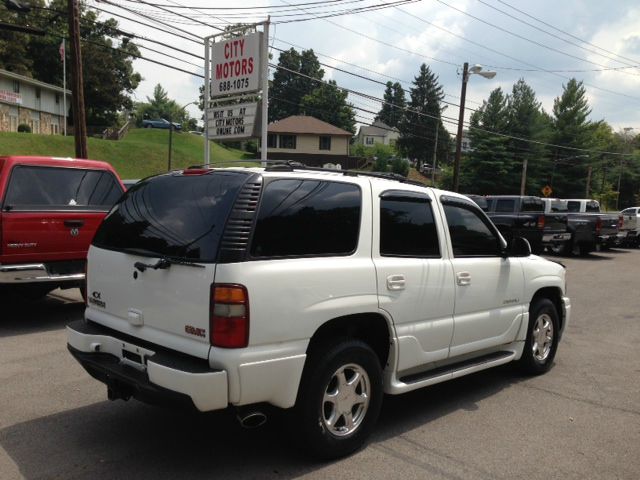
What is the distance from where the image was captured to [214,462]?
11.6 ft

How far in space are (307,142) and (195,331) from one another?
6381 centimetres

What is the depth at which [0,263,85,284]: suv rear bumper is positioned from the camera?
6309 mm

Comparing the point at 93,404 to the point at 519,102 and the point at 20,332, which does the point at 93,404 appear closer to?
the point at 20,332

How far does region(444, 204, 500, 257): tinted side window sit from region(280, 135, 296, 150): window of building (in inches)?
2434

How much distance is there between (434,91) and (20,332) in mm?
106538

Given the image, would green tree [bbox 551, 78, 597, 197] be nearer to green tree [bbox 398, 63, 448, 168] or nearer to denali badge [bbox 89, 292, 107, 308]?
green tree [bbox 398, 63, 448, 168]

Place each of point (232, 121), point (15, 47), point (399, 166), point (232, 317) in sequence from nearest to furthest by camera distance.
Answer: point (232, 317) < point (232, 121) < point (15, 47) < point (399, 166)

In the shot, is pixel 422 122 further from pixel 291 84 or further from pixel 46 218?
pixel 46 218

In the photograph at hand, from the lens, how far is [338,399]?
3.59m

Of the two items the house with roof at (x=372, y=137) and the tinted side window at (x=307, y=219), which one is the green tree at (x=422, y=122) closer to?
the house with roof at (x=372, y=137)

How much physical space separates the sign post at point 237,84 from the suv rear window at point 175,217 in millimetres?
10539

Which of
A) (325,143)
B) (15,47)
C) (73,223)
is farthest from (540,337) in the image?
(15,47)

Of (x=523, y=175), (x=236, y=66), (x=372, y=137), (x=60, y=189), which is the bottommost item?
(x=60, y=189)

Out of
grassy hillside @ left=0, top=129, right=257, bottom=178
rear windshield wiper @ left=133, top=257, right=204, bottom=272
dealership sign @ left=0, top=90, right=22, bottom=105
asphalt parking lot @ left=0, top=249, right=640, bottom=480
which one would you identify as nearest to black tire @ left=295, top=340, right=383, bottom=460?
asphalt parking lot @ left=0, top=249, right=640, bottom=480
